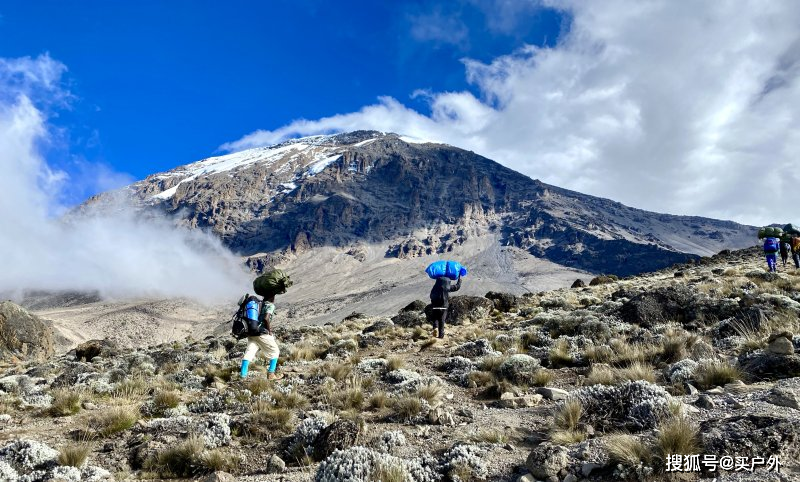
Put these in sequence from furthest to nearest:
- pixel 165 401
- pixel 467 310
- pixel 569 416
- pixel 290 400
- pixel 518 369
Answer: pixel 467 310, pixel 518 369, pixel 165 401, pixel 290 400, pixel 569 416

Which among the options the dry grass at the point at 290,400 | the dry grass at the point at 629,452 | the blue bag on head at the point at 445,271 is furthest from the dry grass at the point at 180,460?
the blue bag on head at the point at 445,271

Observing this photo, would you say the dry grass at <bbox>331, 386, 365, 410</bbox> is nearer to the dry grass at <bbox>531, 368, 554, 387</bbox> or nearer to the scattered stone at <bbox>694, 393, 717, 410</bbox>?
the dry grass at <bbox>531, 368, 554, 387</bbox>

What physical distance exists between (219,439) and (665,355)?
740 cm

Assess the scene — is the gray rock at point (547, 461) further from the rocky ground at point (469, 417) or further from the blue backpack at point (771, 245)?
the blue backpack at point (771, 245)

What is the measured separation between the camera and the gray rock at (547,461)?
398cm

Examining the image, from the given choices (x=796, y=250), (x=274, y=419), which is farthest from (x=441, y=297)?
(x=796, y=250)

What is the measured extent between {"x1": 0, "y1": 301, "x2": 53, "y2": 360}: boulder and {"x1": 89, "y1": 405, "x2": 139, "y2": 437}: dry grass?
87.6 feet

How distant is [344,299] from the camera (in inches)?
5753

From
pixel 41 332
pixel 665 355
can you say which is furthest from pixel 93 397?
pixel 41 332

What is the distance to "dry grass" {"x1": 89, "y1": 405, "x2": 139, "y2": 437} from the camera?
21.2ft

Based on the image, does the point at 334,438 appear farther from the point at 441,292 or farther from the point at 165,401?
the point at 441,292

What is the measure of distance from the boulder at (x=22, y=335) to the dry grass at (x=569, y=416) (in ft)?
106

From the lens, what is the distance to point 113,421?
21.9 feet

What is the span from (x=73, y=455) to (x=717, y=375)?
26.7 feet
